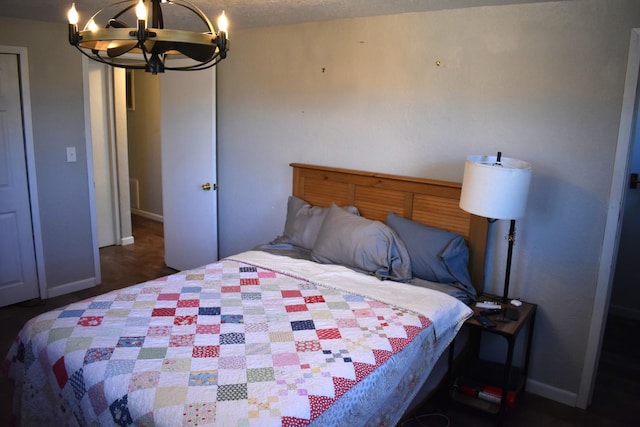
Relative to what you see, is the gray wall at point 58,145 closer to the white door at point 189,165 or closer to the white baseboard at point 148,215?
the white door at point 189,165

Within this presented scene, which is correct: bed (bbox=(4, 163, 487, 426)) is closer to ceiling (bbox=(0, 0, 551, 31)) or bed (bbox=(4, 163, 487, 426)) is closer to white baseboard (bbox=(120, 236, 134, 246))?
ceiling (bbox=(0, 0, 551, 31))

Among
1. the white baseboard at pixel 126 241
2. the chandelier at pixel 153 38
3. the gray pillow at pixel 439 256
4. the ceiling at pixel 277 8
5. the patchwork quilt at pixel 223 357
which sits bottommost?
the white baseboard at pixel 126 241

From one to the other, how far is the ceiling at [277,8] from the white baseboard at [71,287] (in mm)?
2043

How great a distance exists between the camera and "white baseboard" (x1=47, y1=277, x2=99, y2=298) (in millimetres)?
3928

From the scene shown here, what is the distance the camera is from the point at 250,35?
383 cm

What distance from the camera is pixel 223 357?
6.17 ft

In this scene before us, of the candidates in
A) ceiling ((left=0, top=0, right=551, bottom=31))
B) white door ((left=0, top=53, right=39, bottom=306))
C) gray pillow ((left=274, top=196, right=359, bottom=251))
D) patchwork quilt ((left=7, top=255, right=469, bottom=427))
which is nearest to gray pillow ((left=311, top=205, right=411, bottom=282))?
gray pillow ((left=274, top=196, right=359, bottom=251))

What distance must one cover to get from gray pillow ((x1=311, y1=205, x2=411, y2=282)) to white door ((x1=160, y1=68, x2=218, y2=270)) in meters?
1.49

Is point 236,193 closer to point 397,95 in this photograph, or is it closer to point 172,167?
point 172,167

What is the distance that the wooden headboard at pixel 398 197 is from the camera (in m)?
2.89

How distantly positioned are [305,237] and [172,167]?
1788 mm

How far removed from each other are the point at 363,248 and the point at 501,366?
1.05m

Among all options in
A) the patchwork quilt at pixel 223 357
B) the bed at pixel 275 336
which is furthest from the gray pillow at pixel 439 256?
the patchwork quilt at pixel 223 357

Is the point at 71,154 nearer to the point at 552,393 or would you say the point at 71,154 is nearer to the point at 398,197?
the point at 398,197
